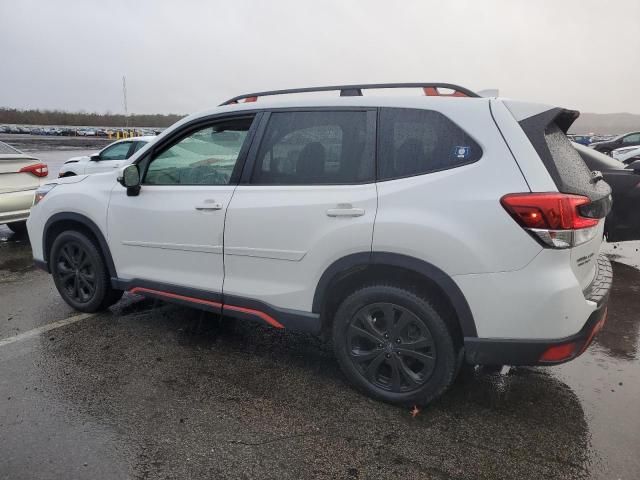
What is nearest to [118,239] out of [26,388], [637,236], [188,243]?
[188,243]

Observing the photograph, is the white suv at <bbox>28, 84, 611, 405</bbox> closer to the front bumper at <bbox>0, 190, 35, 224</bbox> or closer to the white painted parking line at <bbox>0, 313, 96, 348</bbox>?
the white painted parking line at <bbox>0, 313, 96, 348</bbox>

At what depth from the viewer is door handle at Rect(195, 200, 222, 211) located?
132 inches

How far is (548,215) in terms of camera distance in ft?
7.86

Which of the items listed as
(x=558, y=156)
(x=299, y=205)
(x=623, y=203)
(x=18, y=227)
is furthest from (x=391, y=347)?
(x=18, y=227)

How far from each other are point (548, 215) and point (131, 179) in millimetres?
2911

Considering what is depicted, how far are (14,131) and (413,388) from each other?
63298 mm

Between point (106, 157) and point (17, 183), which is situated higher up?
point (106, 157)

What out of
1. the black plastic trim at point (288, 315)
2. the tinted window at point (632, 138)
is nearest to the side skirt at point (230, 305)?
the black plastic trim at point (288, 315)

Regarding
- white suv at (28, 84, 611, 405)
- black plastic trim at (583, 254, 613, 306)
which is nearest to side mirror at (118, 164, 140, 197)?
white suv at (28, 84, 611, 405)

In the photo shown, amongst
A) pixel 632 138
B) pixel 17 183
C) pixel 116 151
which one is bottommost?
pixel 17 183

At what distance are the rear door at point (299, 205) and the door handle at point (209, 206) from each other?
0.12 meters

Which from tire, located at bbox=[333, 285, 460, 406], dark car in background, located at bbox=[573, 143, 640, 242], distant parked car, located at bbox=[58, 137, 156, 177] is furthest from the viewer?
distant parked car, located at bbox=[58, 137, 156, 177]

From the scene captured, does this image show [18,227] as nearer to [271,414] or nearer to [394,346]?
[271,414]

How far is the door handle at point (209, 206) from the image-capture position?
3.36 metres
